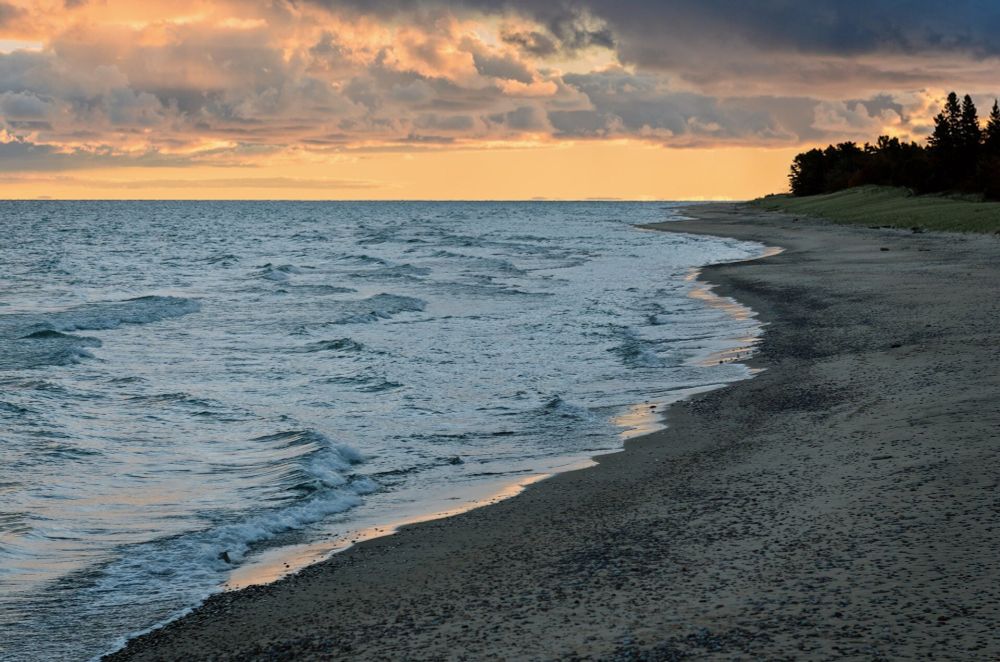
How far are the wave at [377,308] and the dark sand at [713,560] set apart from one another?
55.8 ft

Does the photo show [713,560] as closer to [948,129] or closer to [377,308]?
[377,308]

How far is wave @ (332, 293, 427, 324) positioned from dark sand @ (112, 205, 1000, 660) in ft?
55.8

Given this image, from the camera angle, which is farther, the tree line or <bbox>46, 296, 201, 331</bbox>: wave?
the tree line

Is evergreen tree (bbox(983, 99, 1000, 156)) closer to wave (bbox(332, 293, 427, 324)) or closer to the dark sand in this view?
wave (bbox(332, 293, 427, 324))

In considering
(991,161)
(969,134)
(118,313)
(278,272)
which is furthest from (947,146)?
(118,313)

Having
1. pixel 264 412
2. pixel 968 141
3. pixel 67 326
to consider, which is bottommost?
pixel 264 412

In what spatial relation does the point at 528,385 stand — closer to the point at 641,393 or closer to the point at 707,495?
the point at 641,393

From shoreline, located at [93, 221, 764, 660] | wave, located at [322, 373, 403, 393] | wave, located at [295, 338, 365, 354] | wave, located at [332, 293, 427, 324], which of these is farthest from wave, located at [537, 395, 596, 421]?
wave, located at [332, 293, 427, 324]

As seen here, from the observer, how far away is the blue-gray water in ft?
27.5

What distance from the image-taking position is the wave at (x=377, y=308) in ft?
94.2

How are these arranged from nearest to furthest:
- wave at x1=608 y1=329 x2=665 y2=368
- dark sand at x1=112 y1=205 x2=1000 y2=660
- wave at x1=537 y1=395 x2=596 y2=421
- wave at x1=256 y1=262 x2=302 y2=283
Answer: dark sand at x1=112 y1=205 x2=1000 y2=660, wave at x1=537 y1=395 x2=596 y2=421, wave at x1=608 y1=329 x2=665 y2=368, wave at x1=256 y1=262 x2=302 y2=283

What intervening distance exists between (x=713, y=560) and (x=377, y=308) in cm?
2478

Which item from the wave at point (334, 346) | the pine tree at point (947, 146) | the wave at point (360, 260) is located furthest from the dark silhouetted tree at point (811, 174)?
the wave at point (334, 346)

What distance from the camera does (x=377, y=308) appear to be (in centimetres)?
3105
